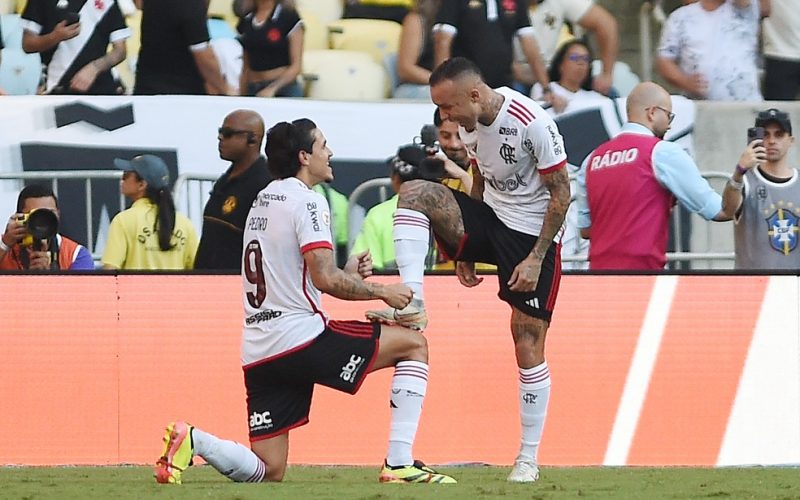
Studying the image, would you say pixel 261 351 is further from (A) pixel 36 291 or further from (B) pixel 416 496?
(A) pixel 36 291

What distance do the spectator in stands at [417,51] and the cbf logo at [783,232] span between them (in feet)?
10.7

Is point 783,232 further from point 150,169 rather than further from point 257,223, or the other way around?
point 257,223

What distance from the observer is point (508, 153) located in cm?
807

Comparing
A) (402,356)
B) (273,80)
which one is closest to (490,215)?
(402,356)

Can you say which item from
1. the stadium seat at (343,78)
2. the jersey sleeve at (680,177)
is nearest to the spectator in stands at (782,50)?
the stadium seat at (343,78)

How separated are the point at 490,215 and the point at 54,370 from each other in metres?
3.24

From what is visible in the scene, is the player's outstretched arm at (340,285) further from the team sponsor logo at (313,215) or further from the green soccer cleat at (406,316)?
the green soccer cleat at (406,316)

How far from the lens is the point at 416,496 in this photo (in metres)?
7.19

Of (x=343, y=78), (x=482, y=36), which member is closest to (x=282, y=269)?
(x=482, y=36)

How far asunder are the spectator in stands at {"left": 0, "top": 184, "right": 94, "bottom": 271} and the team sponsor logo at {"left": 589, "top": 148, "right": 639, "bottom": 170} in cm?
316

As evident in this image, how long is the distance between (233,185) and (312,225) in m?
2.70

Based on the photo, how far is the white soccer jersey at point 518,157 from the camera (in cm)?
798

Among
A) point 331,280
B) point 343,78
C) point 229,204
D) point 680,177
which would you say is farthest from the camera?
point 343,78

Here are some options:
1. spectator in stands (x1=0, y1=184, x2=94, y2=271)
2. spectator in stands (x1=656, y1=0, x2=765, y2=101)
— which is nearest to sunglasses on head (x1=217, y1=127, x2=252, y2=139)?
spectator in stands (x1=0, y1=184, x2=94, y2=271)
